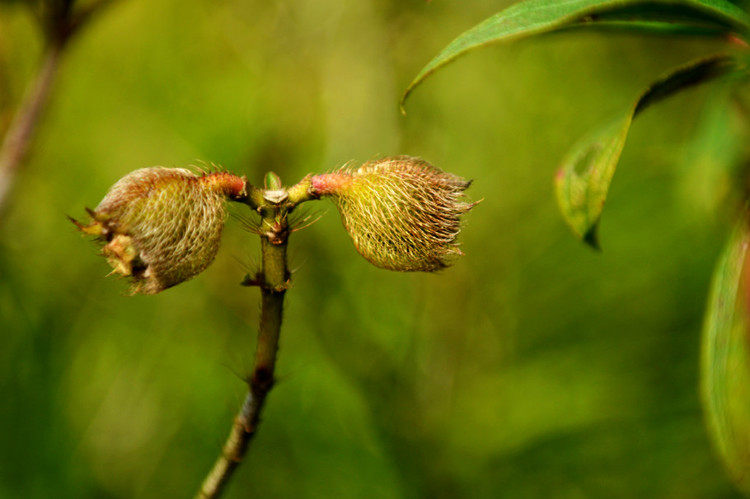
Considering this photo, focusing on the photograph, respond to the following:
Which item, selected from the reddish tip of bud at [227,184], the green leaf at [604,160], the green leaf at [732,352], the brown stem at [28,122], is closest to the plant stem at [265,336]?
the reddish tip of bud at [227,184]

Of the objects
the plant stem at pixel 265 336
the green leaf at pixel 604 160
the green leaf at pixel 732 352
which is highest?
the green leaf at pixel 604 160

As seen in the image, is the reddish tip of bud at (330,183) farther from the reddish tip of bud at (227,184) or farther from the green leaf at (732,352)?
the green leaf at (732,352)

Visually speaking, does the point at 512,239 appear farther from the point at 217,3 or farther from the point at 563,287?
the point at 217,3

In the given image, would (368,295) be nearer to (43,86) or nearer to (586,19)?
(43,86)

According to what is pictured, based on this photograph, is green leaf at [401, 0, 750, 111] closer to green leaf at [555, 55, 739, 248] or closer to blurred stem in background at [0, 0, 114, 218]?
green leaf at [555, 55, 739, 248]

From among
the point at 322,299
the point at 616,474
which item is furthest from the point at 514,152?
the point at 616,474

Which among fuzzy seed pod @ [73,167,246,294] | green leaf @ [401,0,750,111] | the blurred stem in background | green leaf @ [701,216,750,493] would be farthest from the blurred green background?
fuzzy seed pod @ [73,167,246,294]

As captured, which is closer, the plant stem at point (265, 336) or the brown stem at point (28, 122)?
the plant stem at point (265, 336)

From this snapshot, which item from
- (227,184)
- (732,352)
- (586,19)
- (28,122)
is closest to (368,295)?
(28,122)
